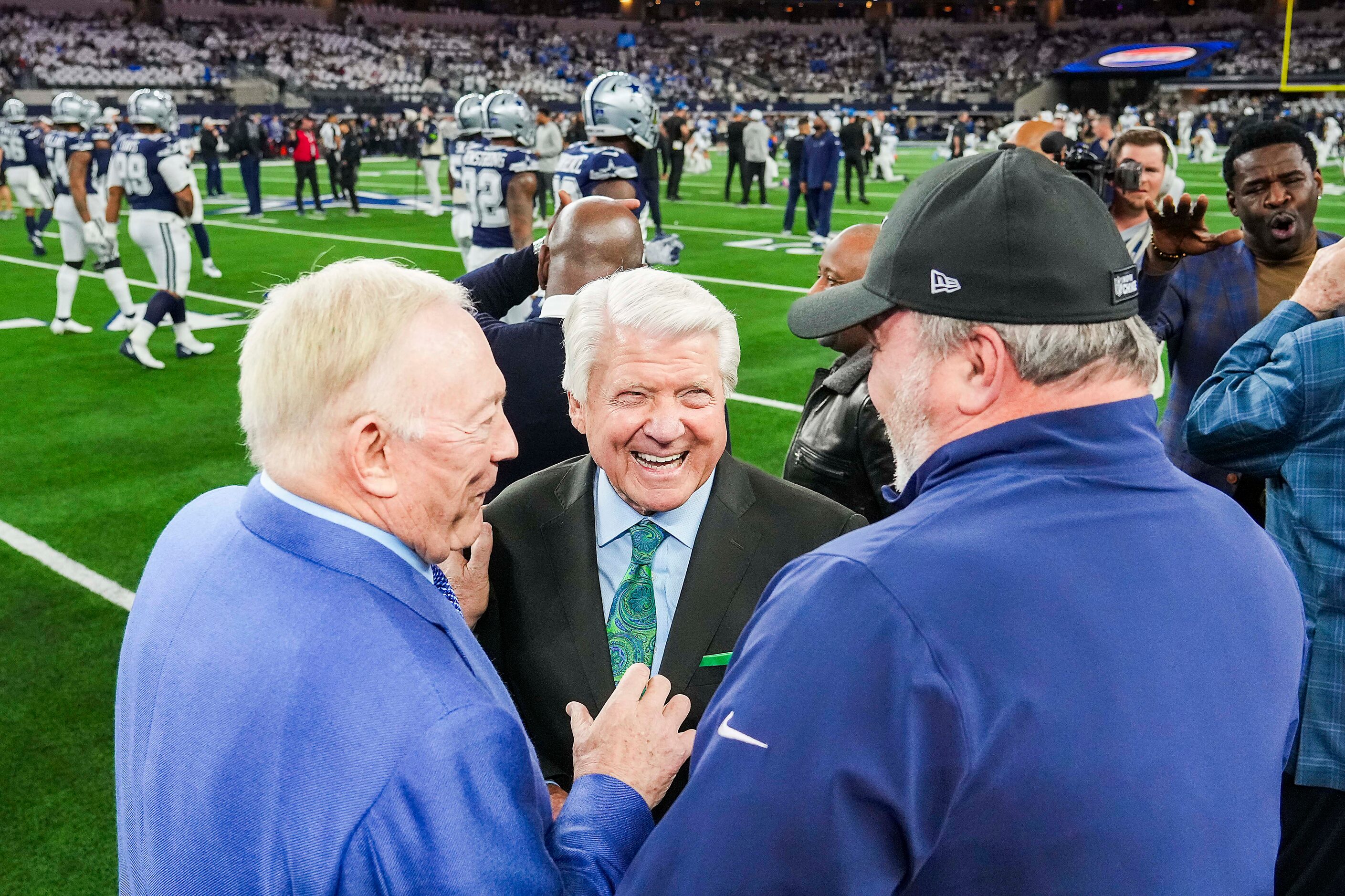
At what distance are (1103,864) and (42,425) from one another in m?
8.85

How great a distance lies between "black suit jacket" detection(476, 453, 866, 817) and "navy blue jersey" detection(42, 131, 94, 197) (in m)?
11.0

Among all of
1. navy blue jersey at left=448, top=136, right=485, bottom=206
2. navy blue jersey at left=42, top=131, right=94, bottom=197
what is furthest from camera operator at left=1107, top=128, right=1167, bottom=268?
navy blue jersey at left=42, top=131, right=94, bottom=197

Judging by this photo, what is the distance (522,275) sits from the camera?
13.4 feet

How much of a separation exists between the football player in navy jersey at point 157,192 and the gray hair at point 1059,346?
9.23 m

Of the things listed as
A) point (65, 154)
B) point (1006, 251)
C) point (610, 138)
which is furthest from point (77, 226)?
point (1006, 251)

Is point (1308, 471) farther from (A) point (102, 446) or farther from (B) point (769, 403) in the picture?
(A) point (102, 446)

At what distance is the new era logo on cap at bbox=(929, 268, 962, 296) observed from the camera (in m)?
1.38

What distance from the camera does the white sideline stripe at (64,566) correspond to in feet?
17.8

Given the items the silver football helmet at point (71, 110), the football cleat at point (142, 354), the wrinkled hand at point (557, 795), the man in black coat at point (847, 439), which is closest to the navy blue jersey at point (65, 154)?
the silver football helmet at point (71, 110)

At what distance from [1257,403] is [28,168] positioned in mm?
18704

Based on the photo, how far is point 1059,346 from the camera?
1.36 metres

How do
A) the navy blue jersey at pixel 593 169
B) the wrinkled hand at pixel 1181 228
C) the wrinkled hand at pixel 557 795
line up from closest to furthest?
the wrinkled hand at pixel 557 795
the wrinkled hand at pixel 1181 228
the navy blue jersey at pixel 593 169

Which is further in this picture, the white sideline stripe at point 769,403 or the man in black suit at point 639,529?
the white sideline stripe at point 769,403

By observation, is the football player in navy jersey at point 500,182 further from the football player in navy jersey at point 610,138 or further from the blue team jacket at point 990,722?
the blue team jacket at point 990,722
